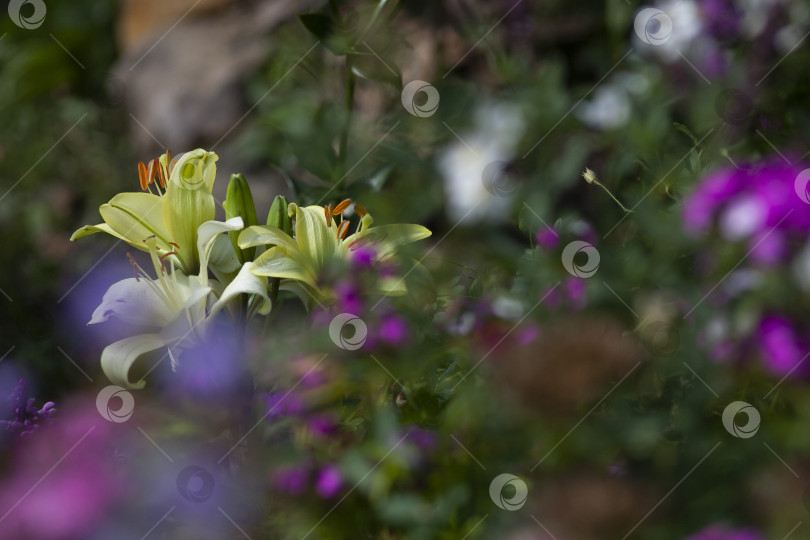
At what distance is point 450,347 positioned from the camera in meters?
0.58

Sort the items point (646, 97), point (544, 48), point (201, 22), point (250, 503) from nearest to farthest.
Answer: point (250, 503)
point (646, 97)
point (544, 48)
point (201, 22)

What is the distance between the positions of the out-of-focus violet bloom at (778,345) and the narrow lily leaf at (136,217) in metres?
0.84

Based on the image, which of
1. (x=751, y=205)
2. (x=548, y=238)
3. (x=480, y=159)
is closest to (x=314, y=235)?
(x=548, y=238)

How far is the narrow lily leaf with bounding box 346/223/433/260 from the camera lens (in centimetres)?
45

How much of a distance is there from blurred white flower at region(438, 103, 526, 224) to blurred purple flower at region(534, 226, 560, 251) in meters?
0.66

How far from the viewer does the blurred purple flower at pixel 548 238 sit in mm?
621

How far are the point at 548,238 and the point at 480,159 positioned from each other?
109cm

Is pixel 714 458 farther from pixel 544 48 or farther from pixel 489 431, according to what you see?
pixel 544 48

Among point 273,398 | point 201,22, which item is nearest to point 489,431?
point 273,398

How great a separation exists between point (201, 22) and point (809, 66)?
5.44 feet

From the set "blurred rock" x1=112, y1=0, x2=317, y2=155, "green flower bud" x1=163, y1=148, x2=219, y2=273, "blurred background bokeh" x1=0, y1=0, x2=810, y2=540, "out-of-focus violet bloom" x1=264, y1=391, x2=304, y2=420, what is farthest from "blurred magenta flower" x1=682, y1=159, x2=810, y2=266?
"blurred rock" x1=112, y1=0, x2=317, y2=155

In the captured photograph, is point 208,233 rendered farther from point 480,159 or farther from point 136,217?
point 480,159

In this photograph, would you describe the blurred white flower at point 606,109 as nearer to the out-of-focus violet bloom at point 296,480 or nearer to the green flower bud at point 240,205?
the out-of-focus violet bloom at point 296,480

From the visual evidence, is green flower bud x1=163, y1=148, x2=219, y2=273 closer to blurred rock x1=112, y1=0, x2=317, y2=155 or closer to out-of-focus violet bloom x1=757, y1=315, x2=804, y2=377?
out-of-focus violet bloom x1=757, y1=315, x2=804, y2=377
